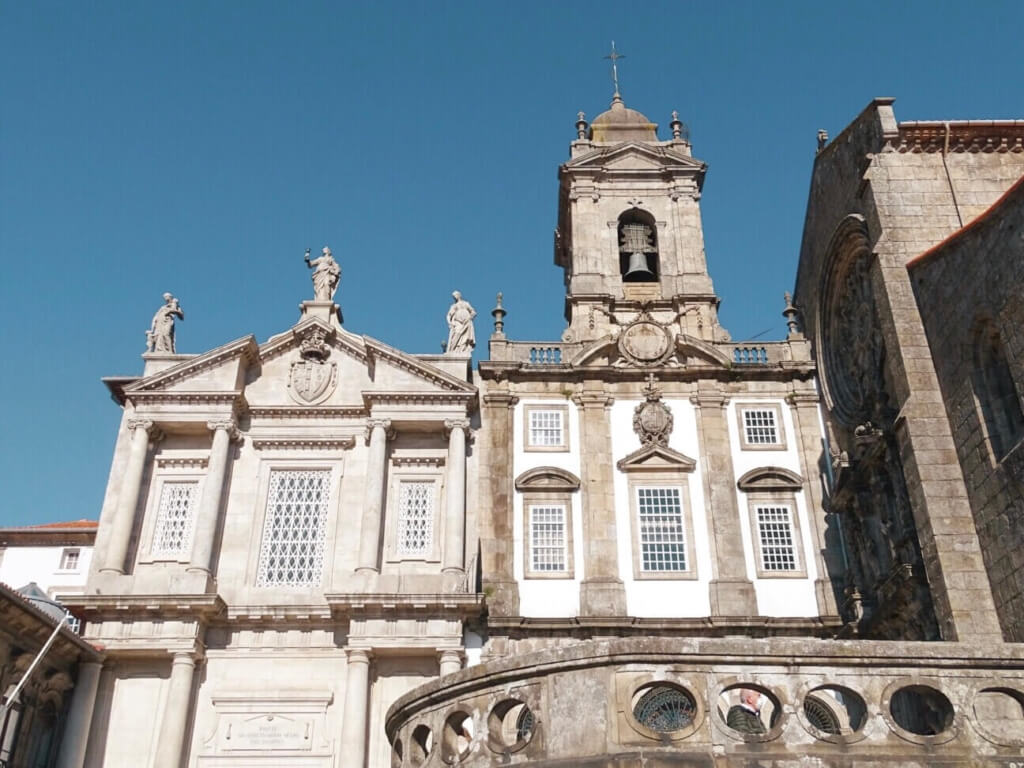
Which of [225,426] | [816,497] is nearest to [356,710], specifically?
[225,426]

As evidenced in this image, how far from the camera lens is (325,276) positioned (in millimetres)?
25391

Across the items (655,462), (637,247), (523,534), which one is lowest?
(523,534)

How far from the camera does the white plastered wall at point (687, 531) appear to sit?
69.2 ft

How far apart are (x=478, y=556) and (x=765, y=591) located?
6496mm

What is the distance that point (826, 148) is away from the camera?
21594 mm

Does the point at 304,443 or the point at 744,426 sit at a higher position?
the point at 744,426

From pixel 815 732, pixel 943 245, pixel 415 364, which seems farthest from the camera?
pixel 415 364

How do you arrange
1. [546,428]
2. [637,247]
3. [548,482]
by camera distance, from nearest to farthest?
[548,482] < [546,428] < [637,247]

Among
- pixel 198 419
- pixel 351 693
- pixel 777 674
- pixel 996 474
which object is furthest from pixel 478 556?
pixel 777 674

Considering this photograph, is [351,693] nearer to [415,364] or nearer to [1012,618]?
[415,364]

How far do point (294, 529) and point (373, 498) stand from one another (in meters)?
2.18

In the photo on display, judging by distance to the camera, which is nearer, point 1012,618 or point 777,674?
point 777,674

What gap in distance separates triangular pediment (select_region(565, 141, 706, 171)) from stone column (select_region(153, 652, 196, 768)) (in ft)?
55.5

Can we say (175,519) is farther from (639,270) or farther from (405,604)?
(639,270)
